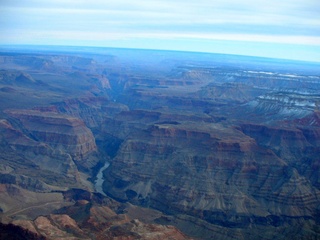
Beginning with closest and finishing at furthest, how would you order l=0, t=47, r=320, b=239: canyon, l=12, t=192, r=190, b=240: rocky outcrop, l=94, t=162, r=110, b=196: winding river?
l=12, t=192, r=190, b=240: rocky outcrop < l=0, t=47, r=320, b=239: canyon < l=94, t=162, r=110, b=196: winding river

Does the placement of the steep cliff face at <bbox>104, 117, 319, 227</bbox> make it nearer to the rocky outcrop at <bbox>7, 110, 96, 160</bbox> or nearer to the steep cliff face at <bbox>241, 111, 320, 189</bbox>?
the steep cliff face at <bbox>241, 111, 320, 189</bbox>

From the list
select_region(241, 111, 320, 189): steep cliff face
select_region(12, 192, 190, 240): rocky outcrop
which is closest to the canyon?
→ select_region(12, 192, 190, 240): rocky outcrop

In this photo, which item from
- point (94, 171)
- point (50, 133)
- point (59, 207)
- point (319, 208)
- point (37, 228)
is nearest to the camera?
point (37, 228)

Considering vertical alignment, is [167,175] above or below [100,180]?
above

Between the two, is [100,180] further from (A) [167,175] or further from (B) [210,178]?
(B) [210,178]

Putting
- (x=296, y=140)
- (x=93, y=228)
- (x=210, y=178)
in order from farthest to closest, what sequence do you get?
(x=296, y=140) < (x=210, y=178) < (x=93, y=228)

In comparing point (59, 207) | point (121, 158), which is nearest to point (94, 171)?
point (121, 158)

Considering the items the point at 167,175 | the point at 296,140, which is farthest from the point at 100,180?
the point at 296,140

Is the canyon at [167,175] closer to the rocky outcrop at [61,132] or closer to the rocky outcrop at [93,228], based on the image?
the rocky outcrop at [93,228]

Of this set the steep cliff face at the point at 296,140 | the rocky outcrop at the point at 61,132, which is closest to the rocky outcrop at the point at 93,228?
the steep cliff face at the point at 296,140

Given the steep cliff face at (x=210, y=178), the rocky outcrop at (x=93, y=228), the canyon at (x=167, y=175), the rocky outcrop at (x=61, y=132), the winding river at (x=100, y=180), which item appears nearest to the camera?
the rocky outcrop at (x=93, y=228)

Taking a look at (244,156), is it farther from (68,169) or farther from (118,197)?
(68,169)
